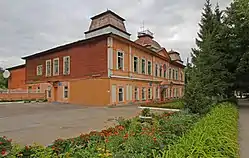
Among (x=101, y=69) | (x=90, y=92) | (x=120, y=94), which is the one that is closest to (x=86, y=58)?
(x=101, y=69)

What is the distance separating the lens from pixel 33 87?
3891cm

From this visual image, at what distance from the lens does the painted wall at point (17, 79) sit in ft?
143

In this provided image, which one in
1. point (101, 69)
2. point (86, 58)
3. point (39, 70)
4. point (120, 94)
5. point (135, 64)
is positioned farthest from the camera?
point (39, 70)

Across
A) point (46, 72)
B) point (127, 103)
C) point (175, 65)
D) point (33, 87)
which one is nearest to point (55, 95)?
point (46, 72)

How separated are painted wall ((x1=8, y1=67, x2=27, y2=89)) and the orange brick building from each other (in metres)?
2.98

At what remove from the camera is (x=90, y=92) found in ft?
93.6

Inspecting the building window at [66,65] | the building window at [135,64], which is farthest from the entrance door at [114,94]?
the building window at [66,65]

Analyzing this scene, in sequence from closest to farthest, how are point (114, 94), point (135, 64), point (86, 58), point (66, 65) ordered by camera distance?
point (114, 94), point (86, 58), point (66, 65), point (135, 64)

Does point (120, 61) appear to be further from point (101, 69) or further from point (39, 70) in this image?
point (39, 70)

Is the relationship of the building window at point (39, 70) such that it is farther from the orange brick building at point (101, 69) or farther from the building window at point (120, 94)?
the building window at point (120, 94)

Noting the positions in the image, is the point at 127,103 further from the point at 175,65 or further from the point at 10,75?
the point at 10,75

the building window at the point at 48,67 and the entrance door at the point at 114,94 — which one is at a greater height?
the building window at the point at 48,67

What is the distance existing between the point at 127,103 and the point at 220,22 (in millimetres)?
13827

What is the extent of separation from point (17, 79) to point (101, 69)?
24.6m
